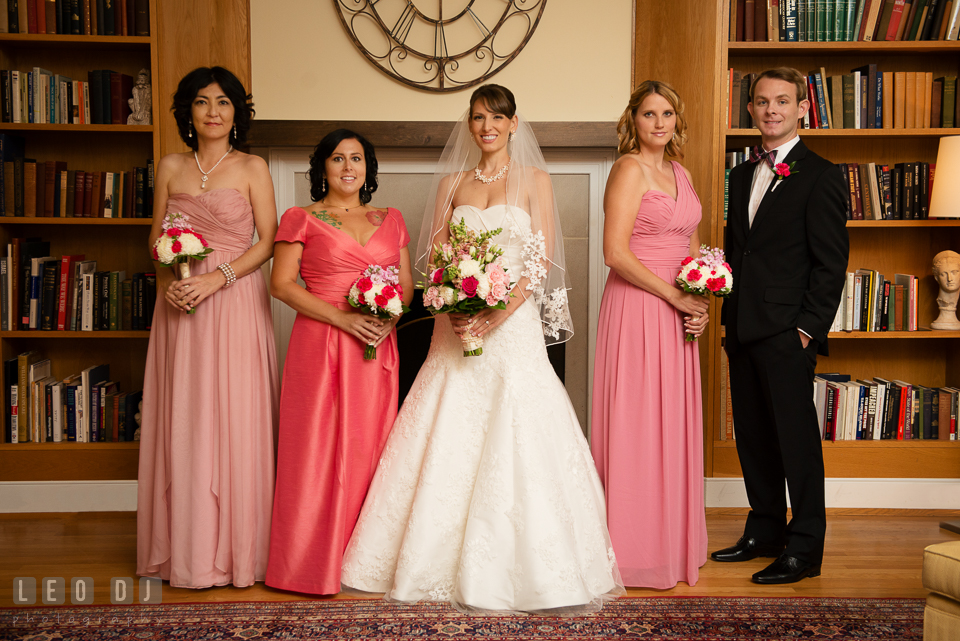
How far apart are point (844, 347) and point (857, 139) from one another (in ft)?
3.76

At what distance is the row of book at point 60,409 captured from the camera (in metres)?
Answer: 3.63

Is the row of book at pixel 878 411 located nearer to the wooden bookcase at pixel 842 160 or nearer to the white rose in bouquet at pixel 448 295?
the wooden bookcase at pixel 842 160

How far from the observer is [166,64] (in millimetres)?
3496

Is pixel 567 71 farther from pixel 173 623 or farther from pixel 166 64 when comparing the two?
pixel 173 623

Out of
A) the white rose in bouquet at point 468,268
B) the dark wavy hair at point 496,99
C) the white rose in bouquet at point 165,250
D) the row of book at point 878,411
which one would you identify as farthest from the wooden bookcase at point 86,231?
the row of book at point 878,411

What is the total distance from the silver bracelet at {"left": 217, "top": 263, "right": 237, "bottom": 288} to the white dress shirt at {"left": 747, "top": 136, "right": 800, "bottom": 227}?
6.77 feet

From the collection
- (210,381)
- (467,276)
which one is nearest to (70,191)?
(210,381)

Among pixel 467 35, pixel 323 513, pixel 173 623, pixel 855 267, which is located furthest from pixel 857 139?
pixel 173 623

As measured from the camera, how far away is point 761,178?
9.45 feet

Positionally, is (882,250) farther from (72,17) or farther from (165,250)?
(72,17)

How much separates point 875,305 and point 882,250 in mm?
441

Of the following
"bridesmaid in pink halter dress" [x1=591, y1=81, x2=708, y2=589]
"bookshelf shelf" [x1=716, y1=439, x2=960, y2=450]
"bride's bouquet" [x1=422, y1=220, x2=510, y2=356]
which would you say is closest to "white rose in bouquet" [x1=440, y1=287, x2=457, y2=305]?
"bride's bouquet" [x1=422, y1=220, x2=510, y2=356]

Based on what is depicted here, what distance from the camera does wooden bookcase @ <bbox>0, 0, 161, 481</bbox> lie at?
3.54 m

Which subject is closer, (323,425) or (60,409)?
(323,425)
